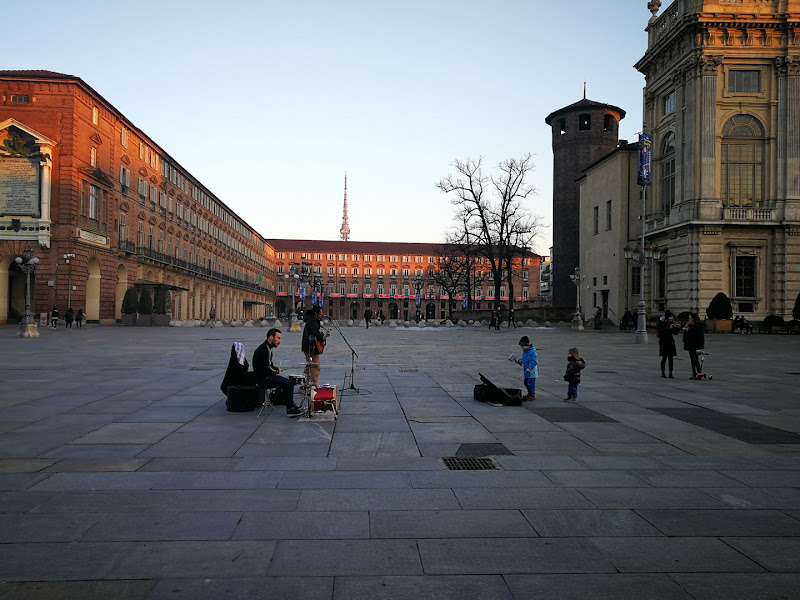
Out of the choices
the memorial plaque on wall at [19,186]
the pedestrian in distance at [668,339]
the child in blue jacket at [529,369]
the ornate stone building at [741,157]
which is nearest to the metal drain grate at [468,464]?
the child in blue jacket at [529,369]

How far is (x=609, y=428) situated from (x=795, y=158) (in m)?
36.1

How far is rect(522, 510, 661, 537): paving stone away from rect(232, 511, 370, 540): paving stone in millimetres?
1261

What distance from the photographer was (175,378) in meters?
12.5

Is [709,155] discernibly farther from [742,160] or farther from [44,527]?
[44,527]

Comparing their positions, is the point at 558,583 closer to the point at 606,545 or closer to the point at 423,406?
the point at 606,545

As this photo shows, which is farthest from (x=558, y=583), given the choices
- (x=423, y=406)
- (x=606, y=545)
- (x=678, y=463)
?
(x=423, y=406)

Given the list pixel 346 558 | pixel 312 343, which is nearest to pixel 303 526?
pixel 346 558

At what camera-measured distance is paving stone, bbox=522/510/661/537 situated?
4.14 m

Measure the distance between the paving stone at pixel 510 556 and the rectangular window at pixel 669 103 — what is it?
41415mm

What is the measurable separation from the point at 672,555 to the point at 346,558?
2051mm

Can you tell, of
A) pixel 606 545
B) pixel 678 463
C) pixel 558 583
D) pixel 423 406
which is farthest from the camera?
pixel 423 406

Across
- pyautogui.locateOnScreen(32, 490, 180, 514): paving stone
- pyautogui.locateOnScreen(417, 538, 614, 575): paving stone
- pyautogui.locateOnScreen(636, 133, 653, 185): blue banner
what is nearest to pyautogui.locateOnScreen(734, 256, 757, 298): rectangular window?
pyautogui.locateOnScreen(636, 133, 653, 185): blue banner

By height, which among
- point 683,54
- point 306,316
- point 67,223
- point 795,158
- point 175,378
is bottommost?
point 175,378

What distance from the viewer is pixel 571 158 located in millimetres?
58812
